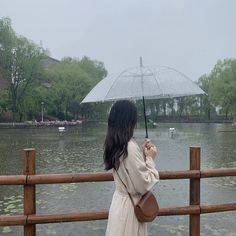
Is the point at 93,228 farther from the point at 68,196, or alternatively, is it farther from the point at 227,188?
the point at 227,188

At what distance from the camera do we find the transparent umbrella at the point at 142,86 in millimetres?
4273

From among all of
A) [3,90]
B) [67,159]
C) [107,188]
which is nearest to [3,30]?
[3,90]

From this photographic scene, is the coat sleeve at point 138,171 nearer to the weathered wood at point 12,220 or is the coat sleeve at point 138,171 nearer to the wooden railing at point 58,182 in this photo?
the wooden railing at point 58,182

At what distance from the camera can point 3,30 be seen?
57.6 metres

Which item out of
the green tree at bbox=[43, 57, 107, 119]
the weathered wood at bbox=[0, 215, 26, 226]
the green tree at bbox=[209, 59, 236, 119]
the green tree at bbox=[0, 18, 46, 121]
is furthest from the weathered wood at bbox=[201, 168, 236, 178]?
the green tree at bbox=[209, 59, 236, 119]

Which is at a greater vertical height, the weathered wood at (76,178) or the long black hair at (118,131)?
the long black hair at (118,131)

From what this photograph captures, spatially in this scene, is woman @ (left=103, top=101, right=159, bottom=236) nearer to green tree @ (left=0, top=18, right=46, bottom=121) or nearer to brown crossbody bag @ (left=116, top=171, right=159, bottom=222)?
brown crossbody bag @ (left=116, top=171, right=159, bottom=222)

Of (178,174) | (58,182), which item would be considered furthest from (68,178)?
(178,174)

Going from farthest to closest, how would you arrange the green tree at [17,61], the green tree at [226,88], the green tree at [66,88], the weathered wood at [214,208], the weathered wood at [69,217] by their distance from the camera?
1. the green tree at [66,88]
2. the green tree at [226,88]
3. the green tree at [17,61]
4. the weathered wood at [214,208]
5. the weathered wood at [69,217]

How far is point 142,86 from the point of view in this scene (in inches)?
170

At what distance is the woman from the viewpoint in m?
3.09

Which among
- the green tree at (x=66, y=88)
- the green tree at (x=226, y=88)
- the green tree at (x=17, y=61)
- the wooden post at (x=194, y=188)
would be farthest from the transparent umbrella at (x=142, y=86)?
the green tree at (x=226, y=88)

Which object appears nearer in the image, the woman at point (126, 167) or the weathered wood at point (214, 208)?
the woman at point (126, 167)

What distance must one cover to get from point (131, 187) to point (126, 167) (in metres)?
0.17
